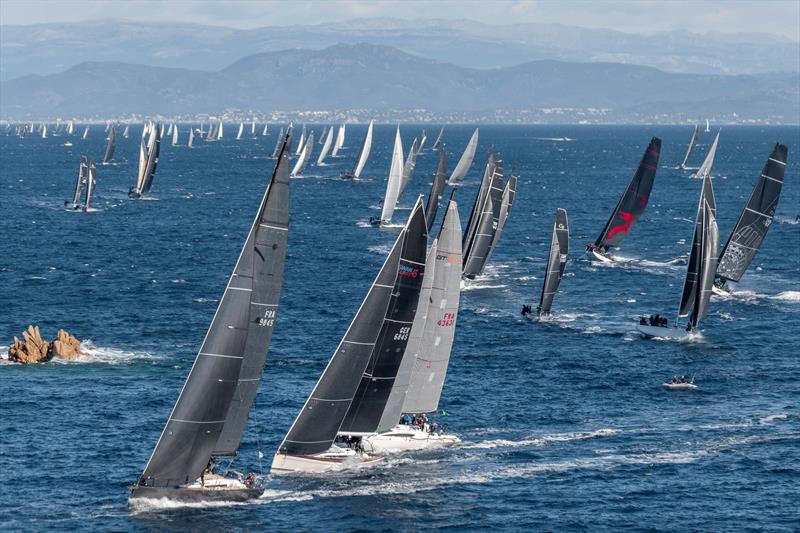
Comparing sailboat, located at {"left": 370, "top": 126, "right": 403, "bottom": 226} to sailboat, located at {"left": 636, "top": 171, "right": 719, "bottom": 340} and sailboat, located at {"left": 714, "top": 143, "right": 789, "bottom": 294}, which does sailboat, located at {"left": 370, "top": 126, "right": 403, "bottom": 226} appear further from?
sailboat, located at {"left": 636, "top": 171, "right": 719, "bottom": 340}

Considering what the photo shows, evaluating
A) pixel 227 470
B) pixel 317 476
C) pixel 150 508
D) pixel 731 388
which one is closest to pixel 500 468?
pixel 317 476

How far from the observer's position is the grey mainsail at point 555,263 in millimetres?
104312

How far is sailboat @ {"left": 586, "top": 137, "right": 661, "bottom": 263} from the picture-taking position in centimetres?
14125

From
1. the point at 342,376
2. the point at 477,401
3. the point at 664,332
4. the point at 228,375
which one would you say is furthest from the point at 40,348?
the point at 664,332

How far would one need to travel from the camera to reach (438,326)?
229 ft

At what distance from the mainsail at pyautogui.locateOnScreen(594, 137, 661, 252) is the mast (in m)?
73.3

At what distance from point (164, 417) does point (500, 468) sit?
20054 mm

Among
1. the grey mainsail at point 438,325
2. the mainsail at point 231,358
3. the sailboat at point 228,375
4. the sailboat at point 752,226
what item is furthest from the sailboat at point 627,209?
the mainsail at point 231,358

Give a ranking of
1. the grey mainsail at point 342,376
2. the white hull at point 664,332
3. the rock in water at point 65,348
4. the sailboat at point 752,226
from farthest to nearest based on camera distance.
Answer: the sailboat at point 752,226, the white hull at point 664,332, the rock in water at point 65,348, the grey mainsail at point 342,376

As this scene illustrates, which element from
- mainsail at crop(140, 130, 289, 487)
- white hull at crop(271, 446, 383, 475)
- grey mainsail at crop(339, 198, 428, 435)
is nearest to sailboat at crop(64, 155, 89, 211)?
grey mainsail at crop(339, 198, 428, 435)

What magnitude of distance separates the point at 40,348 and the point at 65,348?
1.64 meters

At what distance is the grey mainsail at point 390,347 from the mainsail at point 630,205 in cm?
7917

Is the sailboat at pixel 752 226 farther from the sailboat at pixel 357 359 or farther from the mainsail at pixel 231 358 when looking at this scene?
the mainsail at pixel 231 358

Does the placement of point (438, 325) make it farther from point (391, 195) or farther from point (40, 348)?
point (391, 195)
